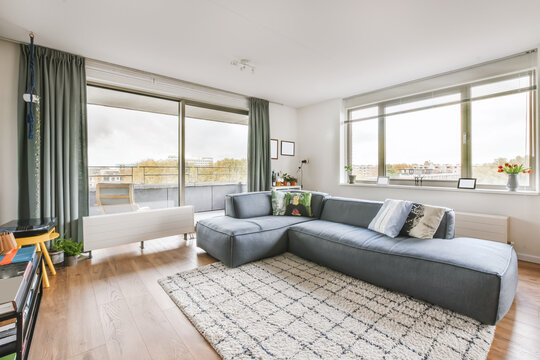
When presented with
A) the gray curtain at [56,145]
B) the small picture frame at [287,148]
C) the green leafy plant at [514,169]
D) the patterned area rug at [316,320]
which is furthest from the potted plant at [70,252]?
the green leafy plant at [514,169]

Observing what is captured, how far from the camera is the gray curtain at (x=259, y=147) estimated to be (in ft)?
15.4

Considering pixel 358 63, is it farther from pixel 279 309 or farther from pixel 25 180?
pixel 25 180

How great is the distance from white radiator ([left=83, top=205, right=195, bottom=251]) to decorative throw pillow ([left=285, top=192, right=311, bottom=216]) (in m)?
1.44

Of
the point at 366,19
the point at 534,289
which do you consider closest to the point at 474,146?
the point at 534,289

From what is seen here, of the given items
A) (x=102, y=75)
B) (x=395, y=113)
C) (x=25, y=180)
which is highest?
(x=102, y=75)

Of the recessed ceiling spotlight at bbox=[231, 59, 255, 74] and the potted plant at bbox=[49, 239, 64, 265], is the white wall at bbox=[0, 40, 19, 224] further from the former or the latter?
the recessed ceiling spotlight at bbox=[231, 59, 255, 74]

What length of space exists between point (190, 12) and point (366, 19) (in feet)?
5.30

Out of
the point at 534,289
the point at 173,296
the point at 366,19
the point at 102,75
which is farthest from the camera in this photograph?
the point at 102,75

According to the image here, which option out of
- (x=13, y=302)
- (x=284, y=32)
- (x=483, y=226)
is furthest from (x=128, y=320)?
(x=483, y=226)

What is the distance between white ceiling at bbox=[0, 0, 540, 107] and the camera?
2125mm

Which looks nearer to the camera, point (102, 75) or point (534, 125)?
point (534, 125)

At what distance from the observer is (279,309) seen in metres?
1.82

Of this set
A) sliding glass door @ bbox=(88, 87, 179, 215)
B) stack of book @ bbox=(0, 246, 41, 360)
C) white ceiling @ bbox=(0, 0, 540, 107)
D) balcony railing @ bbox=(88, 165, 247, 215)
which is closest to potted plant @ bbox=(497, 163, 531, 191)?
white ceiling @ bbox=(0, 0, 540, 107)

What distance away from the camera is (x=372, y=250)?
2182mm
